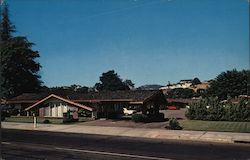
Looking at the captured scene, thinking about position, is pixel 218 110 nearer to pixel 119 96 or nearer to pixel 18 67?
pixel 119 96

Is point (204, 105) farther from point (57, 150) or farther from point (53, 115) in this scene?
point (57, 150)

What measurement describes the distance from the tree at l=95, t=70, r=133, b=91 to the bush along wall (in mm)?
81093

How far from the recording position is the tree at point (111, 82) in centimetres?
11963

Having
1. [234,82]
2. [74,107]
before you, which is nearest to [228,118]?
[74,107]

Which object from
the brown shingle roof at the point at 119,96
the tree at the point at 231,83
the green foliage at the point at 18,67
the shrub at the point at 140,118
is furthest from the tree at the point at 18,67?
the tree at the point at 231,83

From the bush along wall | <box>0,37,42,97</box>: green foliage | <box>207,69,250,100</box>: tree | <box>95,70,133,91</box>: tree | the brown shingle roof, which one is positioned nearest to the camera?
the bush along wall

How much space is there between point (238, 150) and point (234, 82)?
73481 mm

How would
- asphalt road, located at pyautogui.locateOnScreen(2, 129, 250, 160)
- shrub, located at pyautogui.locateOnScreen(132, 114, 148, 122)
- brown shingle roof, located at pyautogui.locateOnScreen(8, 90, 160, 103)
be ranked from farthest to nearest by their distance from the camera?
1. brown shingle roof, located at pyautogui.locateOnScreen(8, 90, 160, 103)
2. shrub, located at pyautogui.locateOnScreen(132, 114, 148, 122)
3. asphalt road, located at pyautogui.locateOnScreen(2, 129, 250, 160)

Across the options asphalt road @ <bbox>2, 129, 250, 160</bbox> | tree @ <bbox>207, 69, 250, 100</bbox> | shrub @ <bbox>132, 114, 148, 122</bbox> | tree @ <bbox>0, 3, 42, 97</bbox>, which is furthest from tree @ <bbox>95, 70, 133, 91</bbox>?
asphalt road @ <bbox>2, 129, 250, 160</bbox>

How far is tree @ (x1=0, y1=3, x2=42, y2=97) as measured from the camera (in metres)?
58.9

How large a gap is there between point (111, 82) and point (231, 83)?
4661cm

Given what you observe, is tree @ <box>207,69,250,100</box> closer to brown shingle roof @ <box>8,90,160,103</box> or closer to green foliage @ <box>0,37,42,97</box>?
green foliage @ <box>0,37,42,97</box>

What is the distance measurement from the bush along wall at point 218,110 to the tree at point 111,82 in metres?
81.1

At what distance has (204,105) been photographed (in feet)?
125
